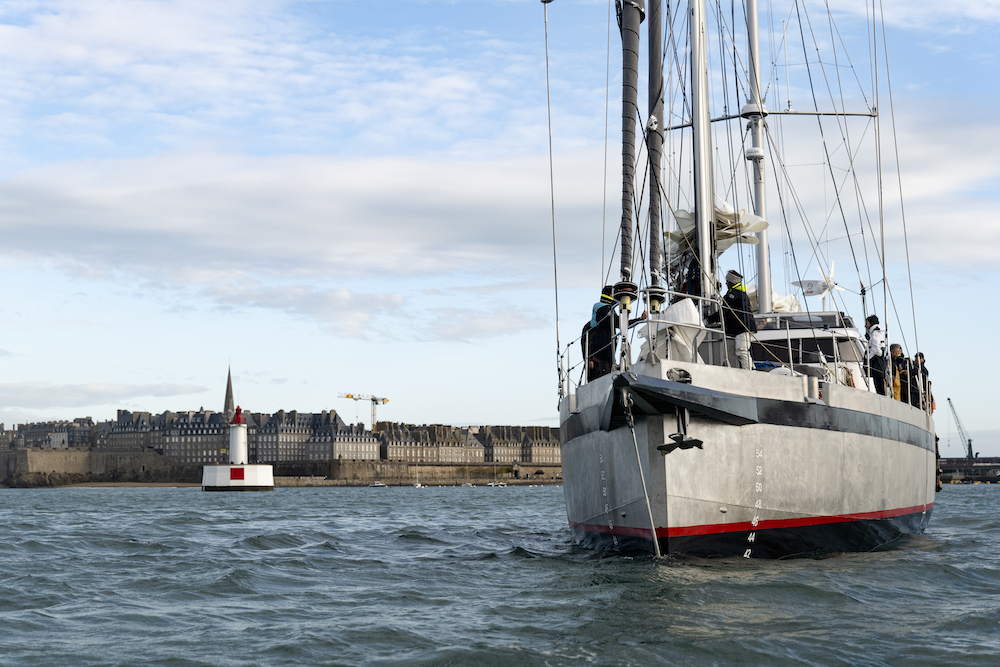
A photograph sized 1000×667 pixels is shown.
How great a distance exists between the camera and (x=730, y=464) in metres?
13.4

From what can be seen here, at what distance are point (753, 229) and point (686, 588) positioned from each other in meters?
9.12

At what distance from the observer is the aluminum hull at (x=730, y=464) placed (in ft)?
43.2

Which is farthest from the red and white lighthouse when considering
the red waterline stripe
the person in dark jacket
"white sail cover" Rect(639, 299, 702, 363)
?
"white sail cover" Rect(639, 299, 702, 363)

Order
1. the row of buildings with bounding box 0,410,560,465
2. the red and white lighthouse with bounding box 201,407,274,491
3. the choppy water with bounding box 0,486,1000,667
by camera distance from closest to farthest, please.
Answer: the choppy water with bounding box 0,486,1000,667
the red and white lighthouse with bounding box 201,407,274,491
the row of buildings with bounding box 0,410,560,465

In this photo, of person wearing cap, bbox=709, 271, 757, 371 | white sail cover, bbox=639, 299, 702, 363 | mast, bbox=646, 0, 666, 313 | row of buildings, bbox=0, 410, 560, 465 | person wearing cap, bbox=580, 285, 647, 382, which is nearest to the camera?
white sail cover, bbox=639, 299, 702, 363

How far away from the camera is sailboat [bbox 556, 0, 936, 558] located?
13.2m

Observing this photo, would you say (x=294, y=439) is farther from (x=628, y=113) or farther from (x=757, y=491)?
(x=757, y=491)

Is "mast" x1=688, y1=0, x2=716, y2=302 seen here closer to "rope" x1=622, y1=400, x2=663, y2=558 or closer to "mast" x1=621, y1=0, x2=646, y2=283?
"mast" x1=621, y1=0, x2=646, y2=283

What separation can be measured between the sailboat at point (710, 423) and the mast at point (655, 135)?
4 cm

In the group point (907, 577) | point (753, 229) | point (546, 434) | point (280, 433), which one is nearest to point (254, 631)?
point (907, 577)

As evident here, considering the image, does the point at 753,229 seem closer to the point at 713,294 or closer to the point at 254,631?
the point at 713,294

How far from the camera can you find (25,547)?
1833 cm

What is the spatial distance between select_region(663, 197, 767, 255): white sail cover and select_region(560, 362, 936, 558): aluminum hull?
396 centimetres

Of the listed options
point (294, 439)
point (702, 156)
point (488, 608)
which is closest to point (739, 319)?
point (702, 156)
